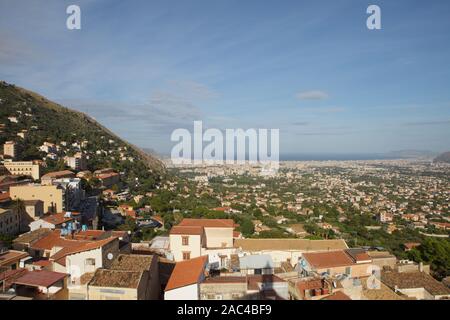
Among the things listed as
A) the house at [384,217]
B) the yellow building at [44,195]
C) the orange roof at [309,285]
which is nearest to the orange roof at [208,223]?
the orange roof at [309,285]

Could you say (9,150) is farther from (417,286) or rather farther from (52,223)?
(417,286)

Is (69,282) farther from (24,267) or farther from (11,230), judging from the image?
(11,230)

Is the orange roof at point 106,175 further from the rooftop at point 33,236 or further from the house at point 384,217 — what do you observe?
the house at point 384,217

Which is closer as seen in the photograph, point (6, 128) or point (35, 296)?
point (35, 296)

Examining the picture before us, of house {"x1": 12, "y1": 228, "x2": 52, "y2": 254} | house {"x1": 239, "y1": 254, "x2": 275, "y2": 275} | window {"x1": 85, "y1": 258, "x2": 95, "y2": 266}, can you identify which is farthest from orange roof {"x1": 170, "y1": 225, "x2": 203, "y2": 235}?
house {"x1": 12, "y1": 228, "x2": 52, "y2": 254}

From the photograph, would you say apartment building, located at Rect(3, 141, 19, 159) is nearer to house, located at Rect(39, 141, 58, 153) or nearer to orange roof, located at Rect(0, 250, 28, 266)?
house, located at Rect(39, 141, 58, 153)

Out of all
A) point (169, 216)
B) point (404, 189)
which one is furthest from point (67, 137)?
point (404, 189)
